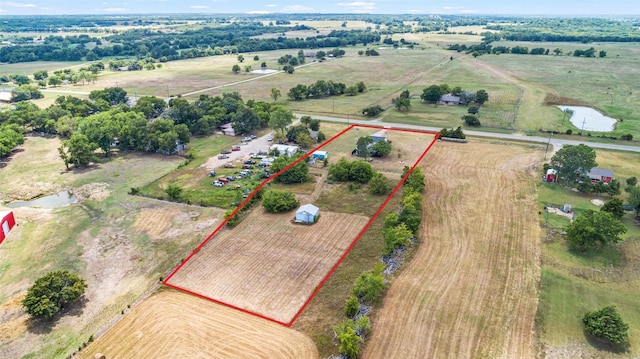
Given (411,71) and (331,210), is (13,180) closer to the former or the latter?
(331,210)

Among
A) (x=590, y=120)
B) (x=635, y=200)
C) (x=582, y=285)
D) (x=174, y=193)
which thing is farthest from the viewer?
(x=590, y=120)

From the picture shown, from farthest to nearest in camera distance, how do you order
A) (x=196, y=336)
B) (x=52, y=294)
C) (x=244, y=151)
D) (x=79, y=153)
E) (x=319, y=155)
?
(x=244, y=151), (x=319, y=155), (x=79, y=153), (x=52, y=294), (x=196, y=336)

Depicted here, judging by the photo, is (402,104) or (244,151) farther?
(402,104)

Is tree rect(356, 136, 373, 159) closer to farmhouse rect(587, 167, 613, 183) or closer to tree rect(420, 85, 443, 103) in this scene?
farmhouse rect(587, 167, 613, 183)

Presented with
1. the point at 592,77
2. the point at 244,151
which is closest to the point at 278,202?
the point at 244,151

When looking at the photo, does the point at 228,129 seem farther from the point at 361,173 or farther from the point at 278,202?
the point at 278,202

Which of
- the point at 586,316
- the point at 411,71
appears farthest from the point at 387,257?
the point at 411,71

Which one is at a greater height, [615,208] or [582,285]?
[615,208]
